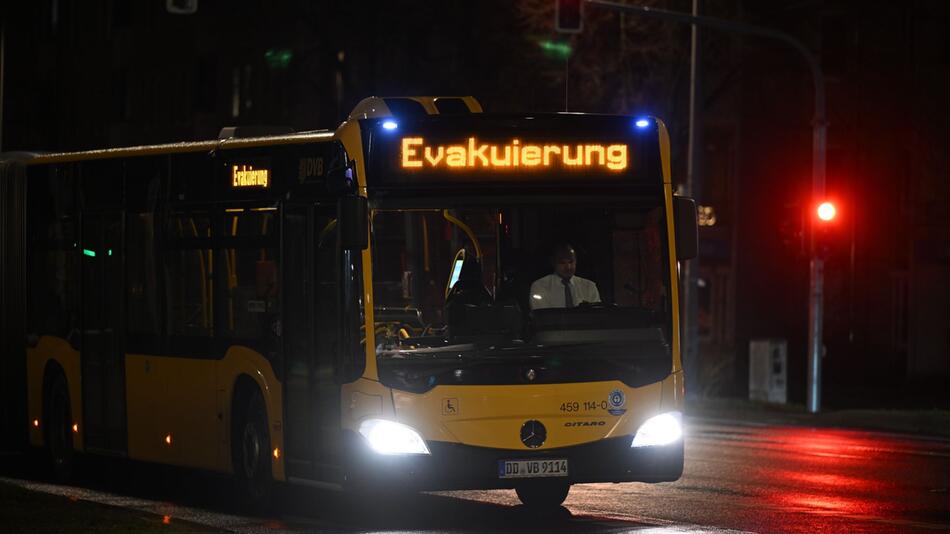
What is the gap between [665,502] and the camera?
16.1 metres

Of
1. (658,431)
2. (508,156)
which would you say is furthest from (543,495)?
(508,156)

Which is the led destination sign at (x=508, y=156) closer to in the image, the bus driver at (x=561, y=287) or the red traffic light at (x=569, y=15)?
the bus driver at (x=561, y=287)

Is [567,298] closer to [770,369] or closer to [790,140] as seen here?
[770,369]

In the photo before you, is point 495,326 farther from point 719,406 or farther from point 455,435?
point 719,406

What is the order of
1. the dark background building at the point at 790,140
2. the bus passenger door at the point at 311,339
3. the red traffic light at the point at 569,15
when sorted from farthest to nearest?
the dark background building at the point at 790,140 < the red traffic light at the point at 569,15 < the bus passenger door at the point at 311,339

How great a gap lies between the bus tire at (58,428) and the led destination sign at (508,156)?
5.91 m

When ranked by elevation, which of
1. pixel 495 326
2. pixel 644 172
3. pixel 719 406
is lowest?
pixel 719 406

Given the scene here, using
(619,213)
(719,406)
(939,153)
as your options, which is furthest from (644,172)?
(939,153)

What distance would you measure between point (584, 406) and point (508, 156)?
173 cm

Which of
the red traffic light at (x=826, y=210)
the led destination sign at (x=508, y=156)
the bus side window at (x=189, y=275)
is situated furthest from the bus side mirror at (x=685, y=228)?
the red traffic light at (x=826, y=210)

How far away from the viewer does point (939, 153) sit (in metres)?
38.8

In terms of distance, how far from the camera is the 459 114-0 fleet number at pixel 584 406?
1401 cm

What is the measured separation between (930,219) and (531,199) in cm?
3673

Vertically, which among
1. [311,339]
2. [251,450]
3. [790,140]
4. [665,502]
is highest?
[790,140]
